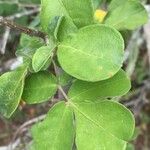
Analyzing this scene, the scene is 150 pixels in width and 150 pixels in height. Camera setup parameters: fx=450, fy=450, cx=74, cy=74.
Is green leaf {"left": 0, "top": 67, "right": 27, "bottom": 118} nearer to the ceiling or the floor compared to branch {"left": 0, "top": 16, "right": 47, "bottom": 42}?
nearer to the floor

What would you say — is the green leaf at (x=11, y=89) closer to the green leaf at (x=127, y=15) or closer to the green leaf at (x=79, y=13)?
the green leaf at (x=79, y=13)

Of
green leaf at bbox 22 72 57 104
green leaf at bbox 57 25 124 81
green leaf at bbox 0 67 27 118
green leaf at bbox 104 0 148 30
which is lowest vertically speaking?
green leaf at bbox 104 0 148 30

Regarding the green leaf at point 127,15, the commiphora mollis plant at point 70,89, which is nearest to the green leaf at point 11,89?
the commiphora mollis plant at point 70,89

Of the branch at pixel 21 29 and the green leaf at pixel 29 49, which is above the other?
the branch at pixel 21 29

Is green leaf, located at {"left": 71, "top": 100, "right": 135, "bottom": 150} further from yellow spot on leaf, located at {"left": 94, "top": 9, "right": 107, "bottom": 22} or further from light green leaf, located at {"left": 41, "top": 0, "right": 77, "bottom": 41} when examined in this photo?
yellow spot on leaf, located at {"left": 94, "top": 9, "right": 107, "bottom": 22}

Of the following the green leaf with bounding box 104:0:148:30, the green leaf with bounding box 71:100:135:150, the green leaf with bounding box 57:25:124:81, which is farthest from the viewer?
the green leaf with bounding box 104:0:148:30

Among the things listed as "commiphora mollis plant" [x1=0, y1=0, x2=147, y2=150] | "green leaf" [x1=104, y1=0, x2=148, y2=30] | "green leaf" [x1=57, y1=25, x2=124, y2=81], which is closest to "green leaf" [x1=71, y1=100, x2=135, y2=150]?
"commiphora mollis plant" [x1=0, y1=0, x2=147, y2=150]

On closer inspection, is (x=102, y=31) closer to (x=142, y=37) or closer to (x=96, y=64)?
(x=96, y=64)
